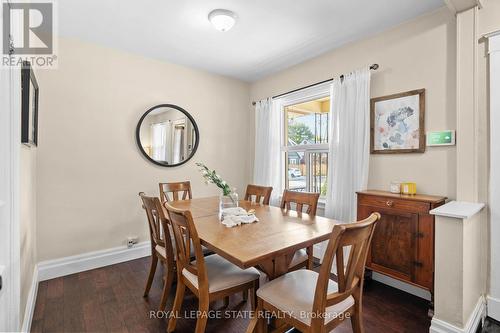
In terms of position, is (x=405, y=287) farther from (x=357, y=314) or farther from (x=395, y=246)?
(x=357, y=314)

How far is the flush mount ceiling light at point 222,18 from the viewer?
219cm

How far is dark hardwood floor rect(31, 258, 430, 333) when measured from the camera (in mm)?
1812

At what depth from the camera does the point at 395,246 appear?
2129 mm

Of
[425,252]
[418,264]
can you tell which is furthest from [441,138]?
[418,264]

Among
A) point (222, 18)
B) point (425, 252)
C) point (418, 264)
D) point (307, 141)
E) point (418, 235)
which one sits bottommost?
point (418, 264)

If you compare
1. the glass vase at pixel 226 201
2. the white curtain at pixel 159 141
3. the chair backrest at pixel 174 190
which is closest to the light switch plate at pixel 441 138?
the glass vase at pixel 226 201

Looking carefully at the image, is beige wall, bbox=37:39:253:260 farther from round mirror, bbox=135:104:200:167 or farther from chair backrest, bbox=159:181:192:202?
chair backrest, bbox=159:181:192:202

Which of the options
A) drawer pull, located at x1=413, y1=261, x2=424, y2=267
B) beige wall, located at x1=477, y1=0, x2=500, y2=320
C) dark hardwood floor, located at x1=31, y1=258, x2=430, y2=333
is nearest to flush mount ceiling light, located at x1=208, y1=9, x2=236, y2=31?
beige wall, located at x1=477, y1=0, x2=500, y2=320

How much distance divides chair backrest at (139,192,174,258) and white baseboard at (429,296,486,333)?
74.6 inches

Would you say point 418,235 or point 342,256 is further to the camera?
point 418,235

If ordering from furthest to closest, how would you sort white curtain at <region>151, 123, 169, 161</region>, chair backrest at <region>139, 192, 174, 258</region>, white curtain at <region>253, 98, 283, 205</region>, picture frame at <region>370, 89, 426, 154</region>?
white curtain at <region>253, 98, 283, 205</region>
white curtain at <region>151, 123, 169, 161</region>
picture frame at <region>370, 89, 426, 154</region>
chair backrest at <region>139, 192, 174, 258</region>

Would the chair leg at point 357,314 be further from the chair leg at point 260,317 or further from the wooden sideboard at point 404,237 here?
the wooden sideboard at point 404,237

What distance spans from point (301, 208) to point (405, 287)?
4.03 ft

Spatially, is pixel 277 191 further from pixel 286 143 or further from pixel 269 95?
pixel 269 95
